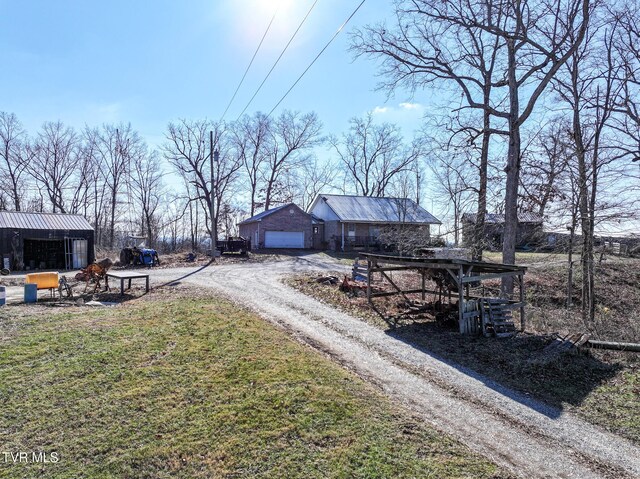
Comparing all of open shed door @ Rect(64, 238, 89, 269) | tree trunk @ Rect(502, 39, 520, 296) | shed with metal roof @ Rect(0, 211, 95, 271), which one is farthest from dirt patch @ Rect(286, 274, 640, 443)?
shed with metal roof @ Rect(0, 211, 95, 271)

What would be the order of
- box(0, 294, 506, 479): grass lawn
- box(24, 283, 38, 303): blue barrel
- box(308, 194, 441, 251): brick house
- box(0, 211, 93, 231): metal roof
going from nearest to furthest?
box(0, 294, 506, 479): grass lawn
box(24, 283, 38, 303): blue barrel
box(0, 211, 93, 231): metal roof
box(308, 194, 441, 251): brick house

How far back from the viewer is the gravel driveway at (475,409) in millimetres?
3945

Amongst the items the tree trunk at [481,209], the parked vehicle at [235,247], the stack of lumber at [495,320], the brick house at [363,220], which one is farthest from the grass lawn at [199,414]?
the brick house at [363,220]

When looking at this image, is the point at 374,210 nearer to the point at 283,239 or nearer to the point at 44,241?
the point at 283,239

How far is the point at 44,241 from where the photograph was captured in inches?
895

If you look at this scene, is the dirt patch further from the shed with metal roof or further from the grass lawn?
the shed with metal roof

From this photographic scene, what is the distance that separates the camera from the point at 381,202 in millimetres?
36250

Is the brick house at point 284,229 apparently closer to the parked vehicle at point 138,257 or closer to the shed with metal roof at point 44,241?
the parked vehicle at point 138,257

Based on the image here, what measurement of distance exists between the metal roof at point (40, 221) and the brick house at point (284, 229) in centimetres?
1255

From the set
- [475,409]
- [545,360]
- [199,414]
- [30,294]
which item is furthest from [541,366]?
[30,294]

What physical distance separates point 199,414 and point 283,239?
90.2 ft

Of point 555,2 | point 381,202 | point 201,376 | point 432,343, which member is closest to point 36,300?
point 201,376

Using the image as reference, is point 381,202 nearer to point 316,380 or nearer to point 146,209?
point 146,209

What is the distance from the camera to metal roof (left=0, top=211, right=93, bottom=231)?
2109 cm
